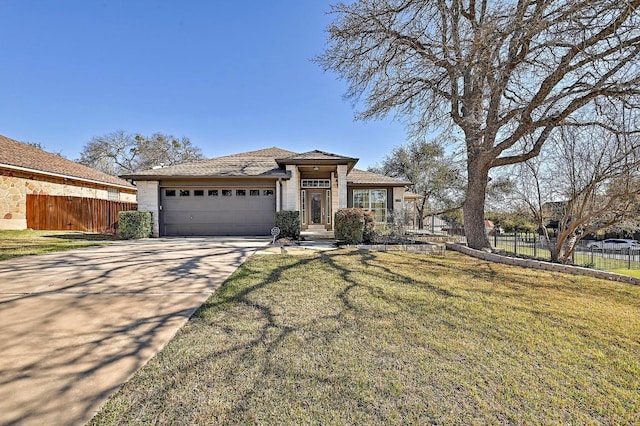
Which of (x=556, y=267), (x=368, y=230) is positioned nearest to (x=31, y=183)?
(x=368, y=230)

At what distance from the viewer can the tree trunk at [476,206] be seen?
31.0ft

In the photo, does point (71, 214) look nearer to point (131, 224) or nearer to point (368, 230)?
point (131, 224)

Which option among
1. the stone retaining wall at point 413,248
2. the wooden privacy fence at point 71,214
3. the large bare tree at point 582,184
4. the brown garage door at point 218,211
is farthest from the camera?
the wooden privacy fence at point 71,214

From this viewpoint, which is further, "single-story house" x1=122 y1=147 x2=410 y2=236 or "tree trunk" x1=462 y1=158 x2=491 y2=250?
"single-story house" x1=122 y1=147 x2=410 y2=236

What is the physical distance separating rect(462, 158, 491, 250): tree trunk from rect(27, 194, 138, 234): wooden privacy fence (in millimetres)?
17429

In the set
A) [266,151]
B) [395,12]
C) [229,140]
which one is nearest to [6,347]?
[395,12]

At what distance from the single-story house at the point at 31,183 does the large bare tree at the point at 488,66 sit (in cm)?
1449

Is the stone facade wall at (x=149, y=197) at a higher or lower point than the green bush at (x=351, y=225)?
higher

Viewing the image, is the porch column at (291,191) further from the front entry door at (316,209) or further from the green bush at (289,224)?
the front entry door at (316,209)

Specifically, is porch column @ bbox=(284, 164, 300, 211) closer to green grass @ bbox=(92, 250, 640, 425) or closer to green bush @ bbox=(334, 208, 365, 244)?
green bush @ bbox=(334, 208, 365, 244)

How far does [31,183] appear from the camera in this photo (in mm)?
13172

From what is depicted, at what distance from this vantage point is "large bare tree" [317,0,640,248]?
18.9 feet

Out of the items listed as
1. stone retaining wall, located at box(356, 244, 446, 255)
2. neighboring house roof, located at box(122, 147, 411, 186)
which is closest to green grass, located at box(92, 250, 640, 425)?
stone retaining wall, located at box(356, 244, 446, 255)

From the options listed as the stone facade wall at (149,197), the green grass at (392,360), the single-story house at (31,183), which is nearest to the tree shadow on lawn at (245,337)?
the green grass at (392,360)
